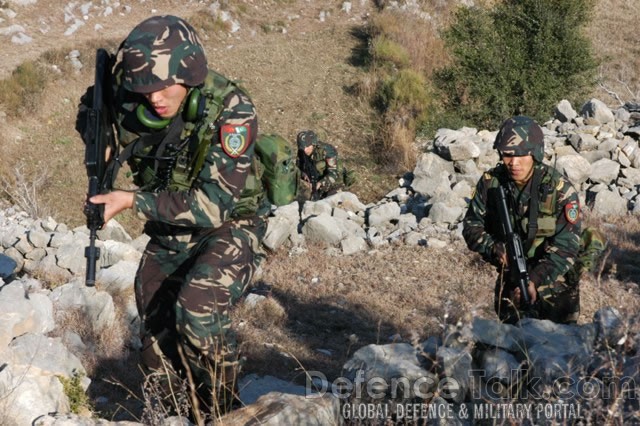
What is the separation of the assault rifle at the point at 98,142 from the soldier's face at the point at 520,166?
2.22 metres

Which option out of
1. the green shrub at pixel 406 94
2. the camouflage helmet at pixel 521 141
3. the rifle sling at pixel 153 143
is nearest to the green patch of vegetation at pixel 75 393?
the rifle sling at pixel 153 143

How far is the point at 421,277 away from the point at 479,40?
9.39 meters

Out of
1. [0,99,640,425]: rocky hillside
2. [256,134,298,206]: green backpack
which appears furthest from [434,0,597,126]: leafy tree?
[256,134,298,206]: green backpack

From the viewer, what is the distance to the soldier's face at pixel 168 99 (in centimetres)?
335

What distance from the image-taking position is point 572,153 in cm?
1163

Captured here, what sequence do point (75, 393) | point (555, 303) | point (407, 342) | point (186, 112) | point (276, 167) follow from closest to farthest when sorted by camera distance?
point (186, 112)
point (276, 167)
point (75, 393)
point (555, 303)
point (407, 342)

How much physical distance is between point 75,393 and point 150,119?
56.0 inches

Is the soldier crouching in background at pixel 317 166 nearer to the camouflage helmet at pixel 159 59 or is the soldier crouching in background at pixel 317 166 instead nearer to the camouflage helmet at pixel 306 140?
the camouflage helmet at pixel 306 140

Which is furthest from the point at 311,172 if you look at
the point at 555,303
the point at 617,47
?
the point at 617,47

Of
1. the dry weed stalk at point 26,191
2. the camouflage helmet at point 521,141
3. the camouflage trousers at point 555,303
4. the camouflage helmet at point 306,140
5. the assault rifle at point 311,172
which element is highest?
the camouflage helmet at point 521,141

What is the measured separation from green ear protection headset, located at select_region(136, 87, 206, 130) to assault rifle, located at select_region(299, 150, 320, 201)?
7.55 metres

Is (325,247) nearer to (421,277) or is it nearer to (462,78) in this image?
(421,277)

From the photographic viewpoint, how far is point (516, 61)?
1616cm

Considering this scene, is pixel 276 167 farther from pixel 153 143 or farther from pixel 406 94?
pixel 406 94
